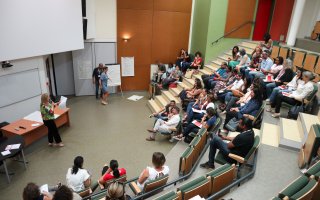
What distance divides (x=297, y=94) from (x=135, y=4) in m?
7.32

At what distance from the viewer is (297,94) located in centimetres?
552

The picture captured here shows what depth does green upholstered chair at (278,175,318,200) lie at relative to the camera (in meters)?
2.70

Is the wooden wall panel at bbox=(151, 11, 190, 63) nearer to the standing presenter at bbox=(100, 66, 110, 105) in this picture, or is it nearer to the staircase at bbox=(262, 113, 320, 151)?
the standing presenter at bbox=(100, 66, 110, 105)

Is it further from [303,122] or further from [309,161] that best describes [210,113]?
[309,161]

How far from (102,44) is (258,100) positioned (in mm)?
6935

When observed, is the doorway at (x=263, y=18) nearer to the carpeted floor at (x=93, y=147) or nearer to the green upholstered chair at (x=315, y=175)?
the carpeted floor at (x=93, y=147)

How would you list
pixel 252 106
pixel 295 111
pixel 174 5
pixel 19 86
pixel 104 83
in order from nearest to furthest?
1. pixel 295 111
2. pixel 252 106
3. pixel 19 86
4. pixel 104 83
5. pixel 174 5

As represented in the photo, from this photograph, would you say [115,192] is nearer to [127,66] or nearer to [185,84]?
[185,84]

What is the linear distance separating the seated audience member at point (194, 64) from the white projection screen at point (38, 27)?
449 centimetres

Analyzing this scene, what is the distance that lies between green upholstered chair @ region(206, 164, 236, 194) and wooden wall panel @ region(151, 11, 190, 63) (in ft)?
26.5

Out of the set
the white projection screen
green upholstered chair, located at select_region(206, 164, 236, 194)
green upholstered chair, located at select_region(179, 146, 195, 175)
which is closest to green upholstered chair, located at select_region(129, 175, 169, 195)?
green upholstered chair, located at select_region(179, 146, 195, 175)

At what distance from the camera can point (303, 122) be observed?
4.76 m

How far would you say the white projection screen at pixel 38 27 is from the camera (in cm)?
601

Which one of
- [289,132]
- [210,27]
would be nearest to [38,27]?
[210,27]
